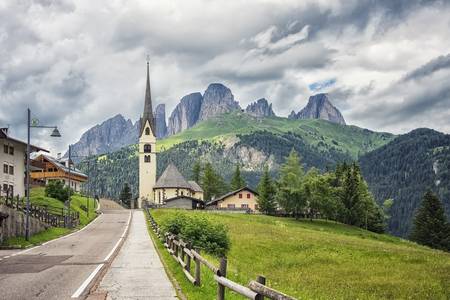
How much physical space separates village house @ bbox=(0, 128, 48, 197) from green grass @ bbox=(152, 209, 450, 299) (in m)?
29.6

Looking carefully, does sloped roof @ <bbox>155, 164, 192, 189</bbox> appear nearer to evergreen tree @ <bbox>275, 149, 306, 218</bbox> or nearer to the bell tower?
the bell tower

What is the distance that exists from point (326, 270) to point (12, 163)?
4687 centimetres

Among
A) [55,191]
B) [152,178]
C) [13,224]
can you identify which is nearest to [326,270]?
[13,224]

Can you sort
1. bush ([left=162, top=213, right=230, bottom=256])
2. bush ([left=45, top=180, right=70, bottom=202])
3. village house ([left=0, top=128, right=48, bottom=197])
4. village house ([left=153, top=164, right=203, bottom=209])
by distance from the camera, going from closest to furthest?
bush ([left=162, top=213, right=230, bottom=256]), village house ([left=0, top=128, right=48, bottom=197]), bush ([left=45, top=180, right=70, bottom=202]), village house ([left=153, top=164, right=203, bottom=209])

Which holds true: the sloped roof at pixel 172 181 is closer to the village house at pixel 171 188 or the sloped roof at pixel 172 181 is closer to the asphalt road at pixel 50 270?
the village house at pixel 171 188

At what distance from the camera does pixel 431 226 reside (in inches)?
3391

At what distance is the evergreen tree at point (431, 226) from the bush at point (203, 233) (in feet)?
211

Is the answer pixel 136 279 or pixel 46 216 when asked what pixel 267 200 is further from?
pixel 136 279

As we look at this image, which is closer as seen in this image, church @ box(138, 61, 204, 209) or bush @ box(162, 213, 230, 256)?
bush @ box(162, 213, 230, 256)

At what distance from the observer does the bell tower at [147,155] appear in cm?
12769

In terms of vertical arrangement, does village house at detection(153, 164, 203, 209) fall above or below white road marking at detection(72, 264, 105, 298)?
above

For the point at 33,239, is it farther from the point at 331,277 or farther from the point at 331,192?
the point at 331,192

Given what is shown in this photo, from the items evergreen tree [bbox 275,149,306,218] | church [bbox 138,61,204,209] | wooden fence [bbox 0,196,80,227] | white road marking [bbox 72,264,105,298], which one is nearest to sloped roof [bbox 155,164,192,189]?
church [bbox 138,61,204,209]

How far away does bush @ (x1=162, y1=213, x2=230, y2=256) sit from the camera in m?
29.2
